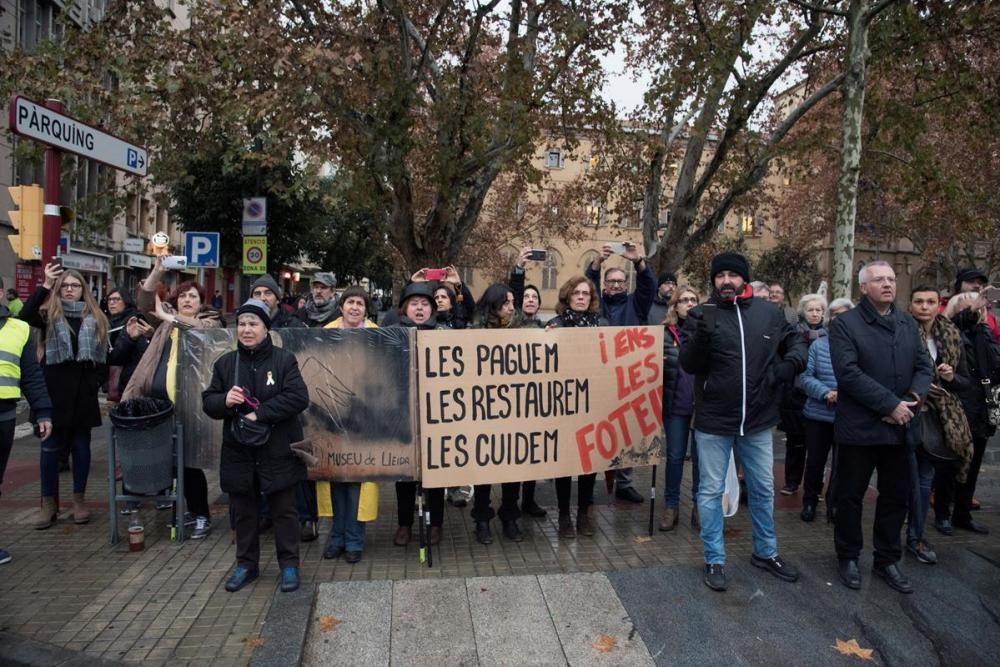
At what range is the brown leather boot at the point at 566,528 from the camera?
5279 millimetres

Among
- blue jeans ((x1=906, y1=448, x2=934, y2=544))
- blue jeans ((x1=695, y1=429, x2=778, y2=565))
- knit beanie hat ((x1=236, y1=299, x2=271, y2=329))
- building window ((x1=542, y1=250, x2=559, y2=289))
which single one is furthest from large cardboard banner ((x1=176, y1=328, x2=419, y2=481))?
building window ((x1=542, y1=250, x2=559, y2=289))

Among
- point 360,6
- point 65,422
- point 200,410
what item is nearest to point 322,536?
point 200,410

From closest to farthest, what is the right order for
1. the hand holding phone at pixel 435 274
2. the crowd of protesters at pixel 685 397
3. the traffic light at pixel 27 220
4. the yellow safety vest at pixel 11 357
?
the crowd of protesters at pixel 685 397
the yellow safety vest at pixel 11 357
the traffic light at pixel 27 220
the hand holding phone at pixel 435 274

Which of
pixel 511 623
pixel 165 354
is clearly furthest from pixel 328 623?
pixel 165 354

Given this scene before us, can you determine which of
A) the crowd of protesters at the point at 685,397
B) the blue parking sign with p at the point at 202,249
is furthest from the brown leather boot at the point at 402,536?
the blue parking sign with p at the point at 202,249

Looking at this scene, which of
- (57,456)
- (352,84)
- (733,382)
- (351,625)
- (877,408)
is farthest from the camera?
(352,84)

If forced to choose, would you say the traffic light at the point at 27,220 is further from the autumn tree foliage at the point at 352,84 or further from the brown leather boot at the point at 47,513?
the autumn tree foliage at the point at 352,84

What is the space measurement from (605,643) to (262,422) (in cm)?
225

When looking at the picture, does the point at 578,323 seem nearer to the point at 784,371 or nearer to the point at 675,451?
the point at 675,451

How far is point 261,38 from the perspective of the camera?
8.63 metres

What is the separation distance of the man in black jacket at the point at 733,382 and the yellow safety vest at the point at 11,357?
4371 millimetres

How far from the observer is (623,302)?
638 cm

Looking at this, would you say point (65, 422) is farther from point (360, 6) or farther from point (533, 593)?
point (360, 6)

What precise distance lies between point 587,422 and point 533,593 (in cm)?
135
